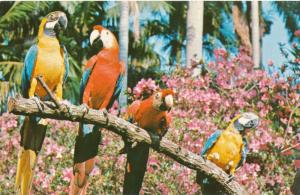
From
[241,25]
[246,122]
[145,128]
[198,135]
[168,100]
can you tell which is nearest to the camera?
[168,100]

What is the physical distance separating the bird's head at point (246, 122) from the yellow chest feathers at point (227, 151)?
6 cm

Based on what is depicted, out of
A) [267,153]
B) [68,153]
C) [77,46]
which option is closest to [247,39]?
[77,46]

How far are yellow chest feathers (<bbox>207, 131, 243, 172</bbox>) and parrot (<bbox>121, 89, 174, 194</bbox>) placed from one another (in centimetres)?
67

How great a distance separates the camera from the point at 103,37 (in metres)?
3.27

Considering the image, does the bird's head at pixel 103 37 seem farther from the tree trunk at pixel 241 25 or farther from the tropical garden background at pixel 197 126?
the tree trunk at pixel 241 25

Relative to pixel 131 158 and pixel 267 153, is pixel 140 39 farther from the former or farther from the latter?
pixel 131 158

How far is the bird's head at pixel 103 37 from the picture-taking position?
3.24m

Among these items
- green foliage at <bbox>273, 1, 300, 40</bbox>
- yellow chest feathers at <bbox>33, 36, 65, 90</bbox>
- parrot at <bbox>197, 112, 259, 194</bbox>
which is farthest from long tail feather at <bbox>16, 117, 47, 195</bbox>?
green foliage at <bbox>273, 1, 300, 40</bbox>

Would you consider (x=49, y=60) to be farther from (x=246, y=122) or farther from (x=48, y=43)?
(x=246, y=122)

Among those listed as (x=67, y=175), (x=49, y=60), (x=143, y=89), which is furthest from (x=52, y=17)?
(x=143, y=89)

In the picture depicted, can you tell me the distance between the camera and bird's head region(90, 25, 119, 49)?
3242 millimetres

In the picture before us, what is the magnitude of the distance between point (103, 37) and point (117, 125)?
573 millimetres

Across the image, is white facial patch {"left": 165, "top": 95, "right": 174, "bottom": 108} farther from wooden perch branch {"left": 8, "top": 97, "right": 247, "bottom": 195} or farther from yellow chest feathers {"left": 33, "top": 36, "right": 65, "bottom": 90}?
yellow chest feathers {"left": 33, "top": 36, "right": 65, "bottom": 90}

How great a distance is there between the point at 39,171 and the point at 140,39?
7.74m
